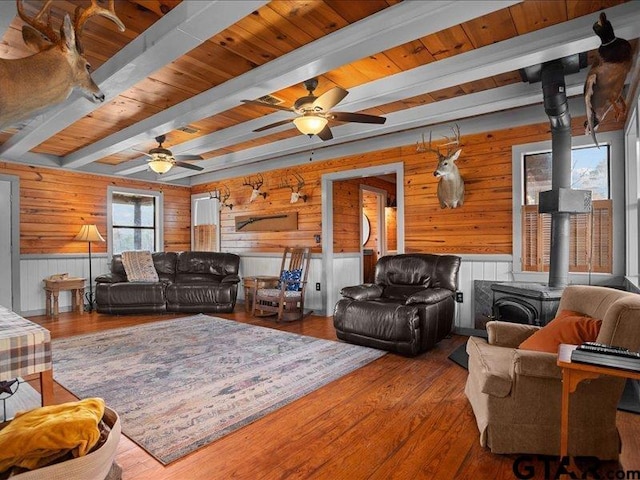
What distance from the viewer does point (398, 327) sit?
355cm

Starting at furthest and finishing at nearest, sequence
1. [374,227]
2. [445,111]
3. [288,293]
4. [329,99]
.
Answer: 1. [374,227]
2. [288,293]
3. [445,111]
4. [329,99]

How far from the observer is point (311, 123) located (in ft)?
11.0

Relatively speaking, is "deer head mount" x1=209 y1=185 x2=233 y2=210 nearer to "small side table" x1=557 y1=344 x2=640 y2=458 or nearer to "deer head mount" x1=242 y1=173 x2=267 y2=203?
"deer head mount" x1=242 y1=173 x2=267 y2=203

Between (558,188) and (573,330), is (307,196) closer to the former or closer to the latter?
(558,188)

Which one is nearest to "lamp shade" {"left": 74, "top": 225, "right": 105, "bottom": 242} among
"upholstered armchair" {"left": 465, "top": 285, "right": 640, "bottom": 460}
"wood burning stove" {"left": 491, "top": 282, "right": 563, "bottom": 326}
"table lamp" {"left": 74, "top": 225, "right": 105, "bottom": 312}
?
"table lamp" {"left": 74, "top": 225, "right": 105, "bottom": 312}

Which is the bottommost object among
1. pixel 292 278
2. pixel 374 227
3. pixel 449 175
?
pixel 292 278

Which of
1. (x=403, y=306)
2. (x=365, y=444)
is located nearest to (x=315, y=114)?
(x=403, y=306)

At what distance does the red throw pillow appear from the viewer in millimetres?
1969

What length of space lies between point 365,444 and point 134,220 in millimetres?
6763

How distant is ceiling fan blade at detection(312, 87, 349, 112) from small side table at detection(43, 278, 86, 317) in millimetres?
5026

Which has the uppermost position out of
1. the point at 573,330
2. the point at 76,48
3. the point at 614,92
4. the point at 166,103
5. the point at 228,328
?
the point at 166,103

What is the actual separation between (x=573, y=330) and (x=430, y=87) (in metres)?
2.26

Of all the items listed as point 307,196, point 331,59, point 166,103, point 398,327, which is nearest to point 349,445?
point 398,327

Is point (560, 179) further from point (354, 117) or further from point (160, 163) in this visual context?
point (160, 163)
